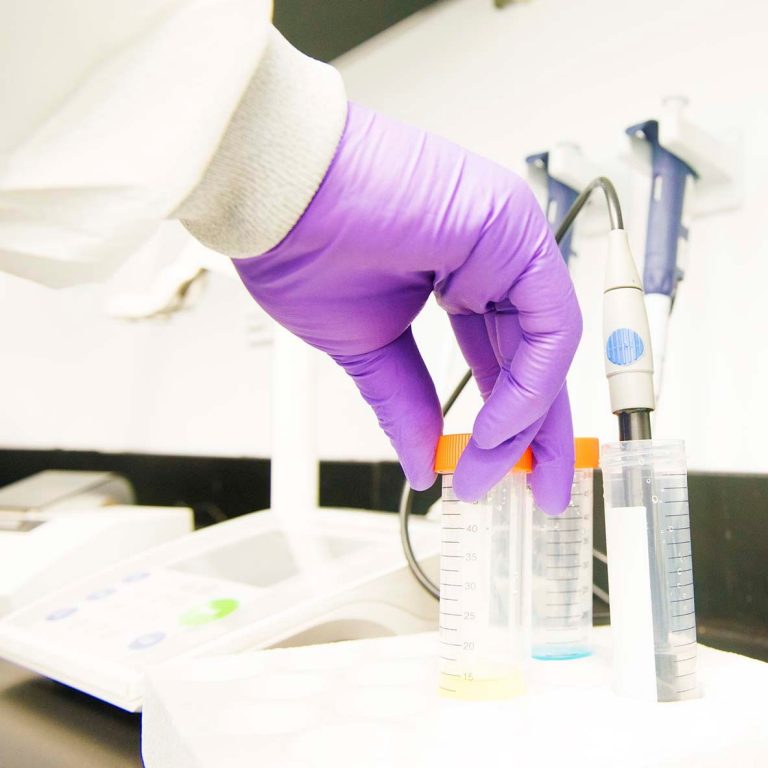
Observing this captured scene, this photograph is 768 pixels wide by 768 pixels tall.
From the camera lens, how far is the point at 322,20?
3.83ft

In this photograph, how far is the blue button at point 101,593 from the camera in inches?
28.9

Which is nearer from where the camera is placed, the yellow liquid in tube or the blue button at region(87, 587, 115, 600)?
the yellow liquid in tube

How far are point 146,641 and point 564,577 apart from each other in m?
0.34

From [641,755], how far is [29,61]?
0.47m

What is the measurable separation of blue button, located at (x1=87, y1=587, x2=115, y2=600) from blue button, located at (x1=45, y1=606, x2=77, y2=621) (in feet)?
0.08

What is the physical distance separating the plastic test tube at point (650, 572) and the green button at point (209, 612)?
0.33 metres

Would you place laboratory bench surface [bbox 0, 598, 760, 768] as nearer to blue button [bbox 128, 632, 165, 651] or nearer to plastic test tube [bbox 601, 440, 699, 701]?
blue button [bbox 128, 632, 165, 651]

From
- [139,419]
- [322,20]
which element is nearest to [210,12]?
[322,20]

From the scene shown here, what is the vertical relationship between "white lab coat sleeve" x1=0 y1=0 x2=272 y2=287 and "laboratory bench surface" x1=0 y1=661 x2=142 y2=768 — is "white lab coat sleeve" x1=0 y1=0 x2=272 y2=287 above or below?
above

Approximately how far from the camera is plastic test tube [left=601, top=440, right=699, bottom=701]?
458 millimetres

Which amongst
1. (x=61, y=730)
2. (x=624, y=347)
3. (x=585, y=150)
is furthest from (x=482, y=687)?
(x=585, y=150)

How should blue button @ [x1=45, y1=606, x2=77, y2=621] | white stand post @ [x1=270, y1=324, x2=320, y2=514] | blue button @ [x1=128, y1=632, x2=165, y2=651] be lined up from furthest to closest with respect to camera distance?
white stand post @ [x1=270, y1=324, x2=320, y2=514]
blue button @ [x1=45, y1=606, x2=77, y2=621]
blue button @ [x1=128, y1=632, x2=165, y2=651]

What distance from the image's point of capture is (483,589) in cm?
48

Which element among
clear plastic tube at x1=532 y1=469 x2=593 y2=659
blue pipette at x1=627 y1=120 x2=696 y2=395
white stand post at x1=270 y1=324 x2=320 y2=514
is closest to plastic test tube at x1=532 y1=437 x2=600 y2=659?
clear plastic tube at x1=532 y1=469 x2=593 y2=659
